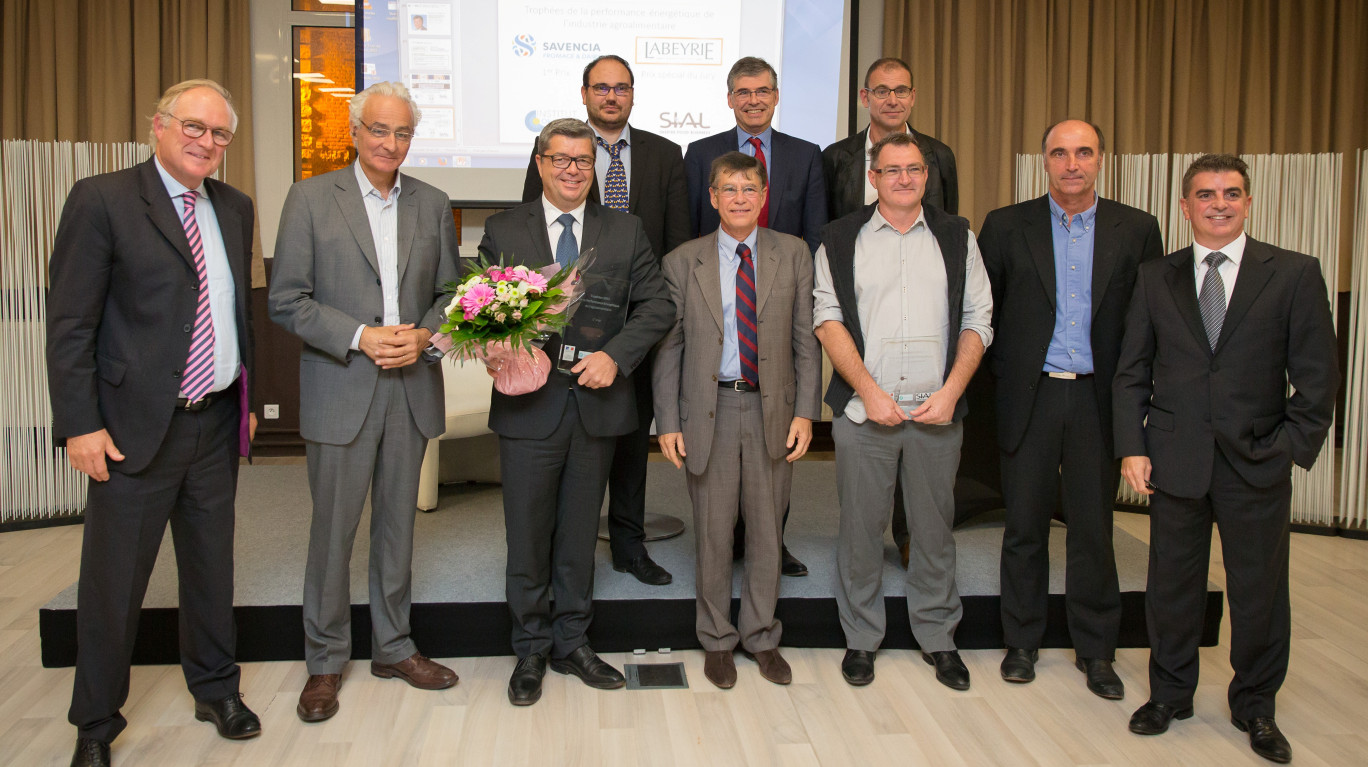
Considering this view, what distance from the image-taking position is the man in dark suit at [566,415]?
307 centimetres

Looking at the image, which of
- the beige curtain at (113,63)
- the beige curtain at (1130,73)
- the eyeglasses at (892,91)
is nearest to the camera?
the eyeglasses at (892,91)

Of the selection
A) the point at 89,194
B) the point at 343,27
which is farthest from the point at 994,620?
the point at 343,27

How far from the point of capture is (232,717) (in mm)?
2898

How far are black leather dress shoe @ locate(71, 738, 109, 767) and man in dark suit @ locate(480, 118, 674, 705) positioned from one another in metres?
1.14

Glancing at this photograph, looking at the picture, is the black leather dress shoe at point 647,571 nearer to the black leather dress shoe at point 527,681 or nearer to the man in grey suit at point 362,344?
the black leather dress shoe at point 527,681

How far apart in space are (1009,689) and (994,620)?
365 mm

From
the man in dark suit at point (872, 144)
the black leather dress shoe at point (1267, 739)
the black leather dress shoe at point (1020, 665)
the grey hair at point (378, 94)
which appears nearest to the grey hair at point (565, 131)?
the grey hair at point (378, 94)

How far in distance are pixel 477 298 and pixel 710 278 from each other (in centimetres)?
82

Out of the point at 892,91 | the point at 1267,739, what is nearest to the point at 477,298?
the point at 892,91

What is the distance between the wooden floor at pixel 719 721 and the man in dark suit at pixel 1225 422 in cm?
21

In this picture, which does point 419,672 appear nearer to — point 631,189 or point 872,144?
point 631,189

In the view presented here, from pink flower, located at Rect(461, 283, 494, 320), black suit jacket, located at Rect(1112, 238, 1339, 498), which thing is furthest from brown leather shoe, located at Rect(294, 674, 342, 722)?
black suit jacket, located at Rect(1112, 238, 1339, 498)

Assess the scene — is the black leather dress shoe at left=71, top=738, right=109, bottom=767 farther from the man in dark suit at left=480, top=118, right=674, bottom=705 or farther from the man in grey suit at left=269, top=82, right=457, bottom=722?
the man in dark suit at left=480, top=118, right=674, bottom=705

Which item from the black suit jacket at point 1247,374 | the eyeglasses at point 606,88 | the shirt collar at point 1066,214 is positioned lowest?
the black suit jacket at point 1247,374
